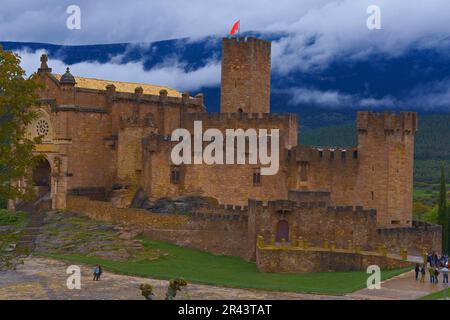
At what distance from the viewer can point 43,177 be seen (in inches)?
2327

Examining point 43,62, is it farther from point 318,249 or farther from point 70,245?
point 318,249

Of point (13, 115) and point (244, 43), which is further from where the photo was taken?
point (244, 43)

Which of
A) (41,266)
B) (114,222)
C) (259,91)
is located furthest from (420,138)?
(41,266)

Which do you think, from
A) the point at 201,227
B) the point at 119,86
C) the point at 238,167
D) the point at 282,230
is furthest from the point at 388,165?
the point at 119,86

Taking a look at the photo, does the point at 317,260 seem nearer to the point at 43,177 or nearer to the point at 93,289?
the point at 93,289

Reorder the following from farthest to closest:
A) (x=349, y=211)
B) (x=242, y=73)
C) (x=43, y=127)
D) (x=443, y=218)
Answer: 1. (x=443, y=218)
2. (x=43, y=127)
3. (x=242, y=73)
4. (x=349, y=211)

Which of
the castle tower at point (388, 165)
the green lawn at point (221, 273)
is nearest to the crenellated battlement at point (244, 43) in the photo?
the castle tower at point (388, 165)

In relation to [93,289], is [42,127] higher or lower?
higher

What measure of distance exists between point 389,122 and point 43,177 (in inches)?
1038

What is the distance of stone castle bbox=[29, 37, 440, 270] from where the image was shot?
4294 centimetres

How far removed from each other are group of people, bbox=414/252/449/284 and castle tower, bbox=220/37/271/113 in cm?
2099

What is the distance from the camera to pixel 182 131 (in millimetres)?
52969

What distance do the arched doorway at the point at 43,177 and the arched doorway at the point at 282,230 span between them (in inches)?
869

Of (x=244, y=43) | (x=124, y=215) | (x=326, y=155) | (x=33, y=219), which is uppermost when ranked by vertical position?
(x=244, y=43)
